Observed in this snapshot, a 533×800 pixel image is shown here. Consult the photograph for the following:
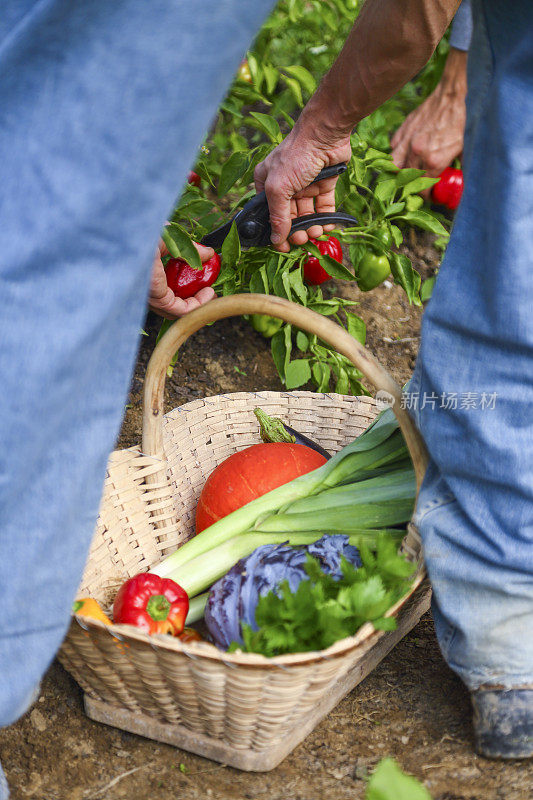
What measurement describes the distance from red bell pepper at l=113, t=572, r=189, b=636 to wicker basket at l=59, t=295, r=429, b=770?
0.32 ft

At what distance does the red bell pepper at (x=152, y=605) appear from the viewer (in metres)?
1.31

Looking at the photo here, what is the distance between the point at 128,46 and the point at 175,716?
3.36 ft

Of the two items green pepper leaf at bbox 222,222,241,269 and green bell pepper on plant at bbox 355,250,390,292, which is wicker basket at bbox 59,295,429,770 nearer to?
green pepper leaf at bbox 222,222,241,269

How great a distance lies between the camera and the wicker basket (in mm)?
1133

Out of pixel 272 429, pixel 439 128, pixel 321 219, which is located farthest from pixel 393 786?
pixel 439 128

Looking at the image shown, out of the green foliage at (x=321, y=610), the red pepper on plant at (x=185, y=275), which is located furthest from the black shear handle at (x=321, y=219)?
the green foliage at (x=321, y=610)

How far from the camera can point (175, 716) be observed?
129cm

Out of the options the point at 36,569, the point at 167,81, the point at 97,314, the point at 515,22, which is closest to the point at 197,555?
the point at 36,569

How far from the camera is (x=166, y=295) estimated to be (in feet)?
5.77

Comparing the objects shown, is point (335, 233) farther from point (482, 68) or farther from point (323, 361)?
point (482, 68)

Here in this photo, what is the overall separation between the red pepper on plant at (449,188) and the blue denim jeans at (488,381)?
69.4 inches

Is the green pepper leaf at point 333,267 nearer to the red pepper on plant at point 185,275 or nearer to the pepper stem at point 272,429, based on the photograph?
the red pepper on plant at point 185,275

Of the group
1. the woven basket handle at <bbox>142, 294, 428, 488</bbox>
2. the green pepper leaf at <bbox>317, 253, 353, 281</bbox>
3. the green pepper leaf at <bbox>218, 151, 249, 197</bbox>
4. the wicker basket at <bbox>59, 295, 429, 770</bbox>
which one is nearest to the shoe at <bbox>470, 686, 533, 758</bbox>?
the wicker basket at <bbox>59, 295, 429, 770</bbox>

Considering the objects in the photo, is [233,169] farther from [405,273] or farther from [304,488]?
[304,488]
